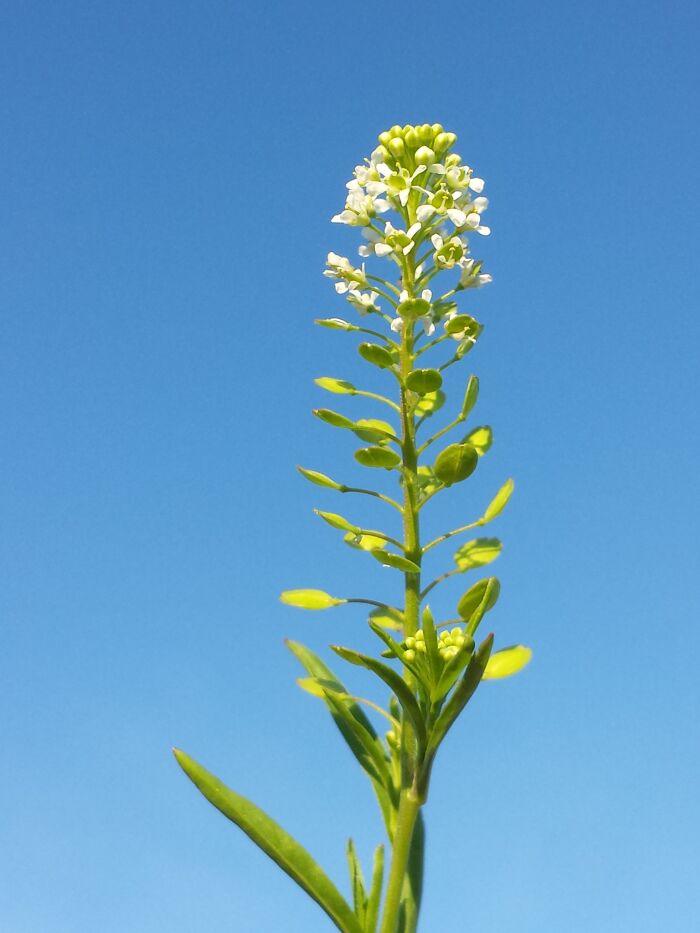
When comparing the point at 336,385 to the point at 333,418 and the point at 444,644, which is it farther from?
the point at 444,644

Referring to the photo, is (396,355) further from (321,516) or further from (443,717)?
(443,717)

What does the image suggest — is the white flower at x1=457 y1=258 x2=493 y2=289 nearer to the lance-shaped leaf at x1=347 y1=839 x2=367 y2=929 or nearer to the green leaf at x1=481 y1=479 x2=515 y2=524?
the green leaf at x1=481 y1=479 x2=515 y2=524

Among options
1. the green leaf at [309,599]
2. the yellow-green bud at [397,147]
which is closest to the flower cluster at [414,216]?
the yellow-green bud at [397,147]

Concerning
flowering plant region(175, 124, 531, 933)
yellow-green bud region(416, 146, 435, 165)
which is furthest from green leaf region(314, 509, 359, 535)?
yellow-green bud region(416, 146, 435, 165)

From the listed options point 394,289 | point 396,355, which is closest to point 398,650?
point 396,355

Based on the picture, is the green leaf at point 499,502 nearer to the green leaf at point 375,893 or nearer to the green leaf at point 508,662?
the green leaf at point 508,662
